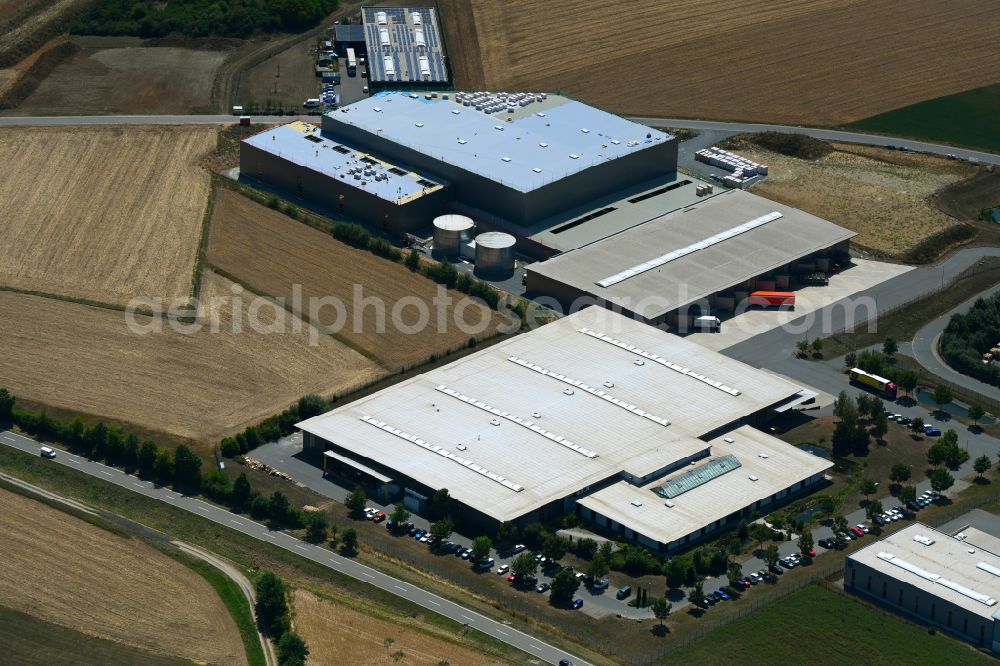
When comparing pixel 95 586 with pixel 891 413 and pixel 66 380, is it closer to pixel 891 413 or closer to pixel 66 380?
pixel 66 380

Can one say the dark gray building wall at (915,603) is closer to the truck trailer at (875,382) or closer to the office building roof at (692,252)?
the truck trailer at (875,382)

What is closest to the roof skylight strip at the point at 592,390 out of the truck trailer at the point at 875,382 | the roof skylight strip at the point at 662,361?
the roof skylight strip at the point at 662,361

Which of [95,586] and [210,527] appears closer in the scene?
[95,586]

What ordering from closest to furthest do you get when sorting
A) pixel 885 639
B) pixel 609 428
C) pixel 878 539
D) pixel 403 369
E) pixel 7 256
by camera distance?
1. pixel 885 639
2. pixel 878 539
3. pixel 609 428
4. pixel 403 369
5. pixel 7 256

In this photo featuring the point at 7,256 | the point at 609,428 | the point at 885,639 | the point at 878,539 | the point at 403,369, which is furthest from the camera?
the point at 7,256

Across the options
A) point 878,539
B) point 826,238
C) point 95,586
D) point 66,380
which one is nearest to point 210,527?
point 95,586

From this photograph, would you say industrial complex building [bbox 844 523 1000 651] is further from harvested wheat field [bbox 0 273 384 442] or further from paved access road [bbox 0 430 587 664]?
harvested wheat field [bbox 0 273 384 442]
